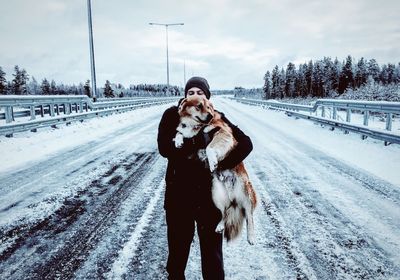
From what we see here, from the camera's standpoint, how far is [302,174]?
6.59m

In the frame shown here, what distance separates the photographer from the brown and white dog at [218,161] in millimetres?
2350

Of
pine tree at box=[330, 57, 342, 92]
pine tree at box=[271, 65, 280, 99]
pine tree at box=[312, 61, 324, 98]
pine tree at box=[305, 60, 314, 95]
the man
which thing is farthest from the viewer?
pine tree at box=[271, 65, 280, 99]

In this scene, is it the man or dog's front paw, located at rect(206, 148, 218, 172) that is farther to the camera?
the man

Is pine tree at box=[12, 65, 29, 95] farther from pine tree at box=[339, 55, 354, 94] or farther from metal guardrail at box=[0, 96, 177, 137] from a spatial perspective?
pine tree at box=[339, 55, 354, 94]

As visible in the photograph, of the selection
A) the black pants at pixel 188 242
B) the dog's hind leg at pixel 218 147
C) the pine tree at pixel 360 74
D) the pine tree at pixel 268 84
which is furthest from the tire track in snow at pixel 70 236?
the pine tree at pixel 268 84

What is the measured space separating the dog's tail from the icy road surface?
0.78 m

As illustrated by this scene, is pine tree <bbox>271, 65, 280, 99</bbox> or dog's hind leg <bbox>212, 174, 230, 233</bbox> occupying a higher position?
pine tree <bbox>271, 65, 280, 99</bbox>

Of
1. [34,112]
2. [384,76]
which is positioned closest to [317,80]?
[384,76]

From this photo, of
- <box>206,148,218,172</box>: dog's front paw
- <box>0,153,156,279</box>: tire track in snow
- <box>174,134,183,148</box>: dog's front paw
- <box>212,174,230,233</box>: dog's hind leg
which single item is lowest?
<box>0,153,156,279</box>: tire track in snow

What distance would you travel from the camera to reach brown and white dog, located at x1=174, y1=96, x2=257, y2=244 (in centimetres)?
235

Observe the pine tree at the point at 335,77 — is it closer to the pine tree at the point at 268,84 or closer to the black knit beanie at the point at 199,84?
the pine tree at the point at 268,84

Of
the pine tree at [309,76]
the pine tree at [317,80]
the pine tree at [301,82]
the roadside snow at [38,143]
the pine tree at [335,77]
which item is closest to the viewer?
the roadside snow at [38,143]

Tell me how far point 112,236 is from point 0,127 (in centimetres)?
869

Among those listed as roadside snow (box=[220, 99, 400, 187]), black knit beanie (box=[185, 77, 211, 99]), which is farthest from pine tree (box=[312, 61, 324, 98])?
black knit beanie (box=[185, 77, 211, 99])
